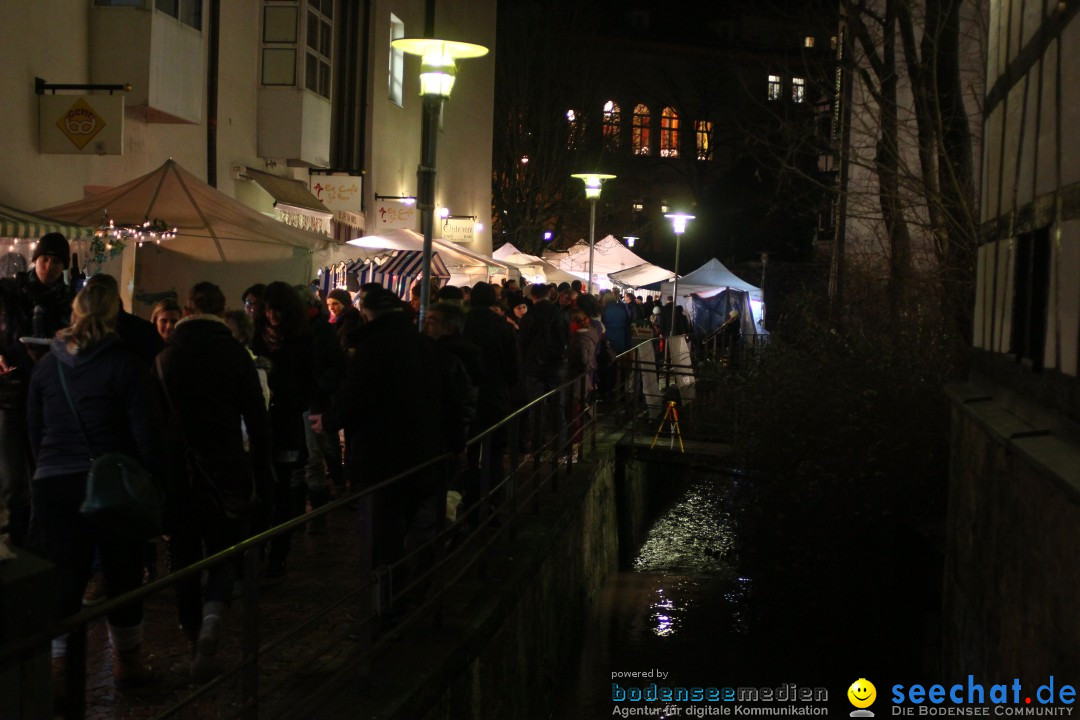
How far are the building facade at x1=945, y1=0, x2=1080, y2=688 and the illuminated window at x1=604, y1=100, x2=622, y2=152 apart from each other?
45.8 m

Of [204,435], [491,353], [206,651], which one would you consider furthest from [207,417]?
[491,353]

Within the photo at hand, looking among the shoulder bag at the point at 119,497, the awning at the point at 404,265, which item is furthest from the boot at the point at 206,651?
the awning at the point at 404,265

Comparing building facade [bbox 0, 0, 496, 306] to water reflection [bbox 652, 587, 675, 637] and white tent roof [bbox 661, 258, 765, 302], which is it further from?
white tent roof [bbox 661, 258, 765, 302]

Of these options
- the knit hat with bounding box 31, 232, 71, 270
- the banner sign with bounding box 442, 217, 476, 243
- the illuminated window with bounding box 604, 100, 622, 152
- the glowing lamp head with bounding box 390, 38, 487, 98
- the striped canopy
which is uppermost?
the illuminated window with bounding box 604, 100, 622, 152

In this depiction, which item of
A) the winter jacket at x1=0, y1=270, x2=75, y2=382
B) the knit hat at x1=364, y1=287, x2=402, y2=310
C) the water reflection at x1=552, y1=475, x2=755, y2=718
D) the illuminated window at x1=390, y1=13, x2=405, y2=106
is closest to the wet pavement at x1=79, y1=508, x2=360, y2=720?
the knit hat at x1=364, y1=287, x2=402, y2=310

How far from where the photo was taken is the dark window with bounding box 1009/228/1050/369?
698cm

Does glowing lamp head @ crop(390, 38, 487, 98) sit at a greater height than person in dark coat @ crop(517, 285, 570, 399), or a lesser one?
greater

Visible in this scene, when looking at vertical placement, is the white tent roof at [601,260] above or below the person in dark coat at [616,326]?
above

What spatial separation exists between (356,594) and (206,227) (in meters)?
6.94

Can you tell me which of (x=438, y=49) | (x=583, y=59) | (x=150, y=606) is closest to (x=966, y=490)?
(x=438, y=49)

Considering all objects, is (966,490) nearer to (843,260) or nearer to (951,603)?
(951,603)

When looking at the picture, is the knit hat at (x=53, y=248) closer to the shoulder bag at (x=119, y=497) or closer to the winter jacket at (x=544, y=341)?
the shoulder bag at (x=119, y=497)

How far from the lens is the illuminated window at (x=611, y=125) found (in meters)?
56.2

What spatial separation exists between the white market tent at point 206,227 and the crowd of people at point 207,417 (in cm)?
256
